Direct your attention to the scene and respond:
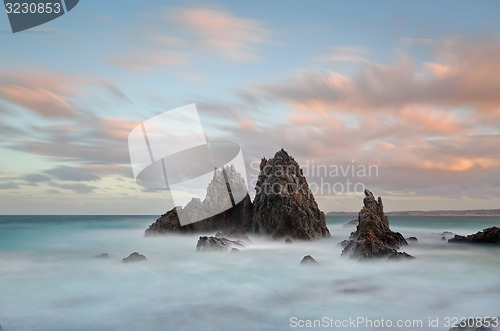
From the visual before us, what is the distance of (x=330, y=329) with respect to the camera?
13906 millimetres

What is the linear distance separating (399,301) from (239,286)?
323 inches

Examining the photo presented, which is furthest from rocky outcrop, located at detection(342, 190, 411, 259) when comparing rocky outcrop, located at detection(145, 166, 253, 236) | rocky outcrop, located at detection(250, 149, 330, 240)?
rocky outcrop, located at detection(145, 166, 253, 236)

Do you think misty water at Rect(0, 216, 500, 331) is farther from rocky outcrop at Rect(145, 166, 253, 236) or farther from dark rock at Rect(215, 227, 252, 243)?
rocky outcrop at Rect(145, 166, 253, 236)

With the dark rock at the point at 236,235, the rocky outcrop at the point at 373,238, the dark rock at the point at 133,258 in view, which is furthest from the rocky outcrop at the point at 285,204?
the dark rock at the point at 133,258

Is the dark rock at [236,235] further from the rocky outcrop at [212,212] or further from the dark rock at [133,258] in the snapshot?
the dark rock at [133,258]

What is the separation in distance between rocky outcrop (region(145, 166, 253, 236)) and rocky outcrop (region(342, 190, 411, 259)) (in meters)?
15.0

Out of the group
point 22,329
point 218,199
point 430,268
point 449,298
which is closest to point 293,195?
point 218,199

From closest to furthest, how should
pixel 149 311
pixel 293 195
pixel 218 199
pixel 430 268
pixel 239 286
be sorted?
pixel 149 311
pixel 239 286
pixel 430 268
pixel 293 195
pixel 218 199

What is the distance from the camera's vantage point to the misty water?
15258 millimetres

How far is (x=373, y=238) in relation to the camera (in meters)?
28.2

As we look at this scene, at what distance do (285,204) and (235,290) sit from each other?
61.1 ft

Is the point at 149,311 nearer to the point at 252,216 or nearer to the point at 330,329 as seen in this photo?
the point at 330,329

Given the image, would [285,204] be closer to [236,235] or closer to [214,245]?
[236,235]

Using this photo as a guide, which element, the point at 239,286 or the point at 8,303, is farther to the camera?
the point at 239,286
